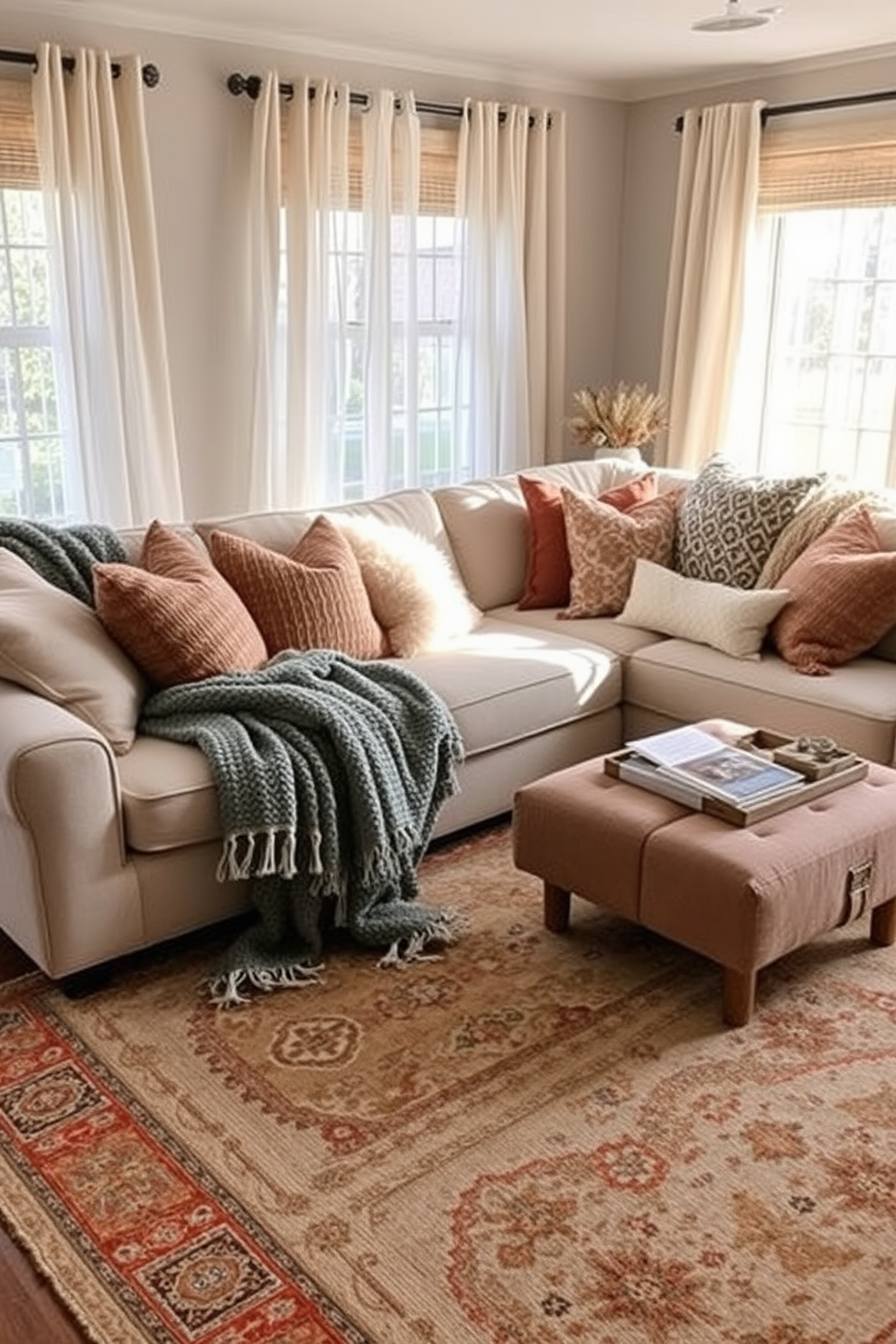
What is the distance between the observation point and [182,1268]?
72.1 inches

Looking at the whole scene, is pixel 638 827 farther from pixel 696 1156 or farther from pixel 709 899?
pixel 696 1156

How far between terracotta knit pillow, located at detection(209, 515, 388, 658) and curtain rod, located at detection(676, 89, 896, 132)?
292 cm

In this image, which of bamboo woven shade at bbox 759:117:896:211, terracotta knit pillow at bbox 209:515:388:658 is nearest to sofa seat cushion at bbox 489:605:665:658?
terracotta knit pillow at bbox 209:515:388:658

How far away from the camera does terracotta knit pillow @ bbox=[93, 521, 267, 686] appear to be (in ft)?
9.17

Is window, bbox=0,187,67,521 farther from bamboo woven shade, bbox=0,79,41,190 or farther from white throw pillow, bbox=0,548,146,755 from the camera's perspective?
white throw pillow, bbox=0,548,146,755

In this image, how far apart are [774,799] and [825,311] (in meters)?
3.26

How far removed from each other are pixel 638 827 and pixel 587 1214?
0.79 m

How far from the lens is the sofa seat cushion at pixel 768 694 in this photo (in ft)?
10.3

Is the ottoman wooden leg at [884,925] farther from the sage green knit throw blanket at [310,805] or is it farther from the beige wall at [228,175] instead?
the beige wall at [228,175]

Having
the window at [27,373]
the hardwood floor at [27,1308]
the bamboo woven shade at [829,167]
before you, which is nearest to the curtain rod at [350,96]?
the window at [27,373]

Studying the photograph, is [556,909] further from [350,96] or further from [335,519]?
[350,96]

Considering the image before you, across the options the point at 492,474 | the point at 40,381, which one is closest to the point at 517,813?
the point at 40,381

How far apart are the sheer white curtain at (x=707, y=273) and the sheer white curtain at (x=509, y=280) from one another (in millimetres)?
520

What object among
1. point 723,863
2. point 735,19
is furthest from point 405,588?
point 735,19
